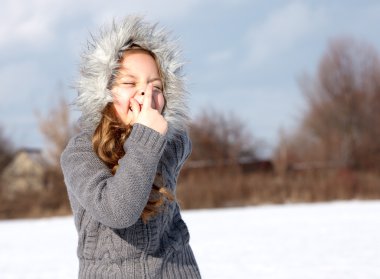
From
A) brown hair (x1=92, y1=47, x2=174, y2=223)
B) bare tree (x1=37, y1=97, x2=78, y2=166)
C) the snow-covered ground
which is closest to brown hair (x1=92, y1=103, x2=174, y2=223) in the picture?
brown hair (x1=92, y1=47, x2=174, y2=223)

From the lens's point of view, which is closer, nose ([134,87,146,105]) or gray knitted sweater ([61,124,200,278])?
gray knitted sweater ([61,124,200,278])

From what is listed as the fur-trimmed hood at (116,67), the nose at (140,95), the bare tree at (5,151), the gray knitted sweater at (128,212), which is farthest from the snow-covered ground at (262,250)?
the bare tree at (5,151)

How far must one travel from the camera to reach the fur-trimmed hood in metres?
1.79

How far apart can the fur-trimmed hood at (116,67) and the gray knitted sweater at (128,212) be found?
94mm

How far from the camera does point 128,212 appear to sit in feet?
5.01

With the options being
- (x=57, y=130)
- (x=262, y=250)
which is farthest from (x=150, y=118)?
(x=57, y=130)

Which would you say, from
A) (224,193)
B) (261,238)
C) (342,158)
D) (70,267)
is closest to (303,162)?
(342,158)

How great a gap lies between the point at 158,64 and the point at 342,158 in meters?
30.9

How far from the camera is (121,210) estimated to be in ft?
4.99

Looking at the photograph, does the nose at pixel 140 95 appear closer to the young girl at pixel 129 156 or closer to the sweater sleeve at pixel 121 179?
the young girl at pixel 129 156

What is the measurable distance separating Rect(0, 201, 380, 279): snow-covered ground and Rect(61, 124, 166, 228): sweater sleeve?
3905 mm

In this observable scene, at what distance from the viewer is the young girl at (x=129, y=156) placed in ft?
5.10

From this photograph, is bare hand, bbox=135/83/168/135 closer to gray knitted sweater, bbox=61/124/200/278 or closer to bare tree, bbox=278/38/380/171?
gray knitted sweater, bbox=61/124/200/278

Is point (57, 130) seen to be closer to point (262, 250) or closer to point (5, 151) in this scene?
point (5, 151)
